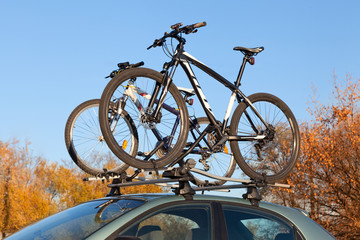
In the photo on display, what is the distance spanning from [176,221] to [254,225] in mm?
760

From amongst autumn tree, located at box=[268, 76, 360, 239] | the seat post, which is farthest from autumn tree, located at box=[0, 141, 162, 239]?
the seat post

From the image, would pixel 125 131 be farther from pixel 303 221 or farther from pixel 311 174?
pixel 311 174

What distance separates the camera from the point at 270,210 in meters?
4.30

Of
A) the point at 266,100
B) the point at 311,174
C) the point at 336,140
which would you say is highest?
the point at 336,140

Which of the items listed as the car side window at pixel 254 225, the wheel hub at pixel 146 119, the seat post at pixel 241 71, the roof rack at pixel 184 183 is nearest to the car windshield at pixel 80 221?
the roof rack at pixel 184 183

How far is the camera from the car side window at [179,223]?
3672 millimetres

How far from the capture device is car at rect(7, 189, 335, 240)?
349cm

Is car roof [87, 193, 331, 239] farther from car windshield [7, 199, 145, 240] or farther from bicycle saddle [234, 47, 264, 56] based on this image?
bicycle saddle [234, 47, 264, 56]

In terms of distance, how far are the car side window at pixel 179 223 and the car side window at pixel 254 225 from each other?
8.1 inches

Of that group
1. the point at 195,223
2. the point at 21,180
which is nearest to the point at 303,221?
the point at 195,223

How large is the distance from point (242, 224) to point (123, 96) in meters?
2.15

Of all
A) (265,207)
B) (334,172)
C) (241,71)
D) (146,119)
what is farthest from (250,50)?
(334,172)

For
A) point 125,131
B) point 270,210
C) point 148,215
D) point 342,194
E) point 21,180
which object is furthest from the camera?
point 21,180

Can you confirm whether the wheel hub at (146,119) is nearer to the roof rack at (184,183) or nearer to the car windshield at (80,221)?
the roof rack at (184,183)
